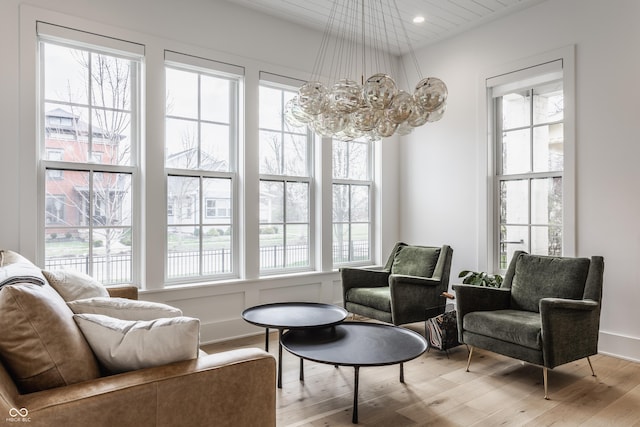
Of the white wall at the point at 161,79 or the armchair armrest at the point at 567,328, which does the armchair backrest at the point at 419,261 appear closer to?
the white wall at the point at 161,79

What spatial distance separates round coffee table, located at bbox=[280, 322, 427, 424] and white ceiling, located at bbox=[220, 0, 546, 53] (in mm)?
3019

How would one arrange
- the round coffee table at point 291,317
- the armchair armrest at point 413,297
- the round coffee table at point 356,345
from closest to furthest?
1. the round coffee table at point 356,345
2. the round coffee table at point 291,317
3. the armchair armrest at point 413,297

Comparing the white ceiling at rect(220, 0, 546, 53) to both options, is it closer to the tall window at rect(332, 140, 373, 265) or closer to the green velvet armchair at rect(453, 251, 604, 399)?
the tall window at rect(332, 140, 373, 265)

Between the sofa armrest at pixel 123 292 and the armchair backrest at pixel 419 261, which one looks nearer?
the sofa armrest at pixel 123 292

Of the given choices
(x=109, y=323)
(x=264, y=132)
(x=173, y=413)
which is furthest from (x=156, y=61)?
(x=173, y=413)

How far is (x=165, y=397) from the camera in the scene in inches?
54.0

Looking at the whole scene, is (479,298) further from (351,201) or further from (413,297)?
(351,201)

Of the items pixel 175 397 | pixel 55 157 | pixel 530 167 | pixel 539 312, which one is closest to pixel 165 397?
pixel 175 397

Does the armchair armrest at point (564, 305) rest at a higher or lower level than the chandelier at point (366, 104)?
lower

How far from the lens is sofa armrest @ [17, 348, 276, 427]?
1239 millimetres

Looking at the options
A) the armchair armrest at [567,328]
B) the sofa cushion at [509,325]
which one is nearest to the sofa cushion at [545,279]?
the sofa cushion at [509,325]

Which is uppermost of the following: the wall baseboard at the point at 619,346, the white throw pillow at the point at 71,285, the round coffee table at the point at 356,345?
the white throw pillow at the point at 71,285

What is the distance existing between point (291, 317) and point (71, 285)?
141 cm

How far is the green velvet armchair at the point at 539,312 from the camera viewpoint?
2.73m
